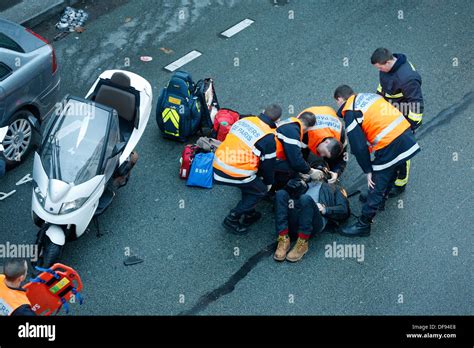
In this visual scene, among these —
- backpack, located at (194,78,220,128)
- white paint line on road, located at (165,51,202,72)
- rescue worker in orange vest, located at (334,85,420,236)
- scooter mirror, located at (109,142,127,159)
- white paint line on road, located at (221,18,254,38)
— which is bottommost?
white paint line on road, located at (165,51,202,72)

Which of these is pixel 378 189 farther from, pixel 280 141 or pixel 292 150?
pixel 280 141

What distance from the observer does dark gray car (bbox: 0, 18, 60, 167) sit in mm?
9742

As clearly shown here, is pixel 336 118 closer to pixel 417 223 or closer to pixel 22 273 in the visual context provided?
pixel 417 223

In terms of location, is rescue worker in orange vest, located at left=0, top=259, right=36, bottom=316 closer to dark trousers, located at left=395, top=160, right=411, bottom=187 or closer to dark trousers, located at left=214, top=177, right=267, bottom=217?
dark trousers, located at left=214, top=177, right=267, bottom=217

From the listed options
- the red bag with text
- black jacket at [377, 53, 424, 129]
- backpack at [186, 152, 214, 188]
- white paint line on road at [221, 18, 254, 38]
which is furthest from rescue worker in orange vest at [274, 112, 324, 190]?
white paint line on road at [221, 18, 254, 38]

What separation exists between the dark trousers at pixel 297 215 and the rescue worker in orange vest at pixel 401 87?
4.35 ft

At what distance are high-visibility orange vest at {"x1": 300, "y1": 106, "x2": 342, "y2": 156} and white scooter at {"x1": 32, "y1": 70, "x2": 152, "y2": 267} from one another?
2.07m

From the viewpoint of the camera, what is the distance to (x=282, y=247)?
8.90m

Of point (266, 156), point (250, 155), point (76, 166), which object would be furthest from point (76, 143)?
point (266, 156)

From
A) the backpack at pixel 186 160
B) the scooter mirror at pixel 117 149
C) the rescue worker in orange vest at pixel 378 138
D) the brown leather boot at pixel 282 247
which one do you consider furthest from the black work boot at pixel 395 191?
the scooter mirror at pixel 117 149

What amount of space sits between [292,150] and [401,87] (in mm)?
1641

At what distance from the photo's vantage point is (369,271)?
8.80 metres

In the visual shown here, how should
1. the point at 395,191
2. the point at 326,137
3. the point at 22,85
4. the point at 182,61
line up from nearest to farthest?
the point at 326,137 < the point at 395,191 < the point at 22,85 < the point at 182,61

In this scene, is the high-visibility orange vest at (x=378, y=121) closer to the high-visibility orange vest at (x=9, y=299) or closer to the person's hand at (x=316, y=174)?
the person's hand at (x=316, y=174)
